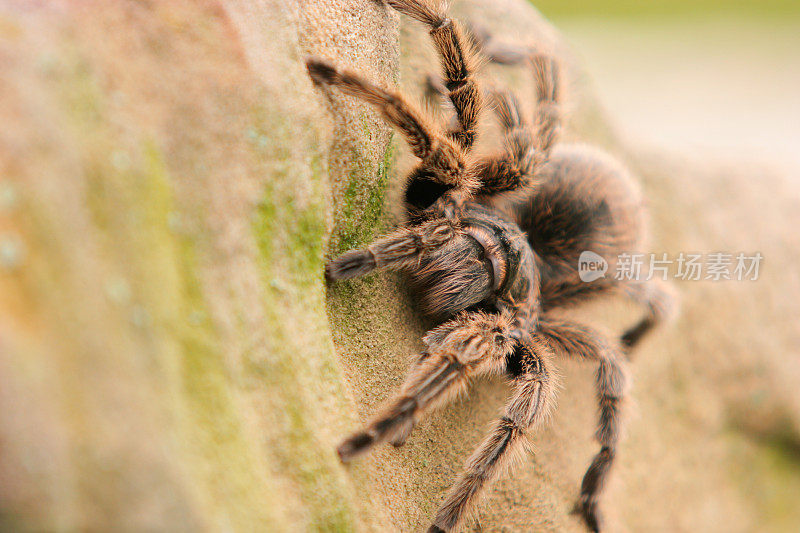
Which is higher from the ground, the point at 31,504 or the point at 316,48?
the point at 316,48

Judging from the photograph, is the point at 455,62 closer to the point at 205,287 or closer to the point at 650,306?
the point at 205,287

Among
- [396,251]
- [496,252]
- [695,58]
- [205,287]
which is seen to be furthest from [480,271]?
[695,58]

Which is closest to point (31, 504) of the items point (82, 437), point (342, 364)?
point (82, 437)

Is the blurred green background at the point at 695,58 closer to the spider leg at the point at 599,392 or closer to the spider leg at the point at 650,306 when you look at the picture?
the spider leg at the point at 650,306

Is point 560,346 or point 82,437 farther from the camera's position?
point 560,346

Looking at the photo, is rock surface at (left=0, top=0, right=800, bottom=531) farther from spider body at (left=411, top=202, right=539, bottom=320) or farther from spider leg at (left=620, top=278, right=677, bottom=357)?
spider leg at (left=620, top=278, right=677, bottom=357)

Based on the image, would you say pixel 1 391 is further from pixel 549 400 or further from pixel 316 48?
pixel 549 400

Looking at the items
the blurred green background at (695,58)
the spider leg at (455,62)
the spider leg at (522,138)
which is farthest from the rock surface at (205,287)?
the blurred green background at (695,58)
